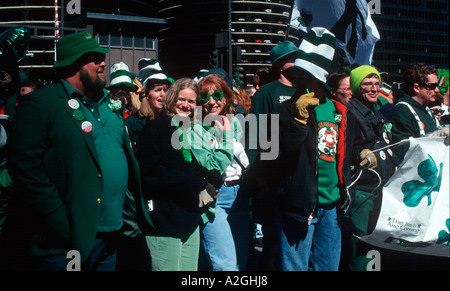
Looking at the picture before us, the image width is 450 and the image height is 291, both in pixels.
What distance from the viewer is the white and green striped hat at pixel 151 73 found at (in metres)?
4.93

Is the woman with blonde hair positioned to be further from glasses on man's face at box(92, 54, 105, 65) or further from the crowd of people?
glasses on man's face at box(92, 54, 105, 65)

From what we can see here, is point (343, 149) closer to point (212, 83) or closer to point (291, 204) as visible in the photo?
point (291, 204)

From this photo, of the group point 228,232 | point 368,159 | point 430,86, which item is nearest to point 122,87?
point 228,232

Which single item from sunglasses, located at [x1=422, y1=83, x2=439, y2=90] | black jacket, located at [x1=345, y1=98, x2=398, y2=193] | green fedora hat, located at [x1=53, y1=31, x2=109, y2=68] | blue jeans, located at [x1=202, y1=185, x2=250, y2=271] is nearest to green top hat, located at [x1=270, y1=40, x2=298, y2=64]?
black jacket, located at [x1=345, y1=98, x2=398, y2=193]

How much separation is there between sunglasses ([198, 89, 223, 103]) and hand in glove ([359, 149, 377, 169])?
1399 millimetres

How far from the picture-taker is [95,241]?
2.88 meters

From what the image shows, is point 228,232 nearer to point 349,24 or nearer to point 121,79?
point 121,79

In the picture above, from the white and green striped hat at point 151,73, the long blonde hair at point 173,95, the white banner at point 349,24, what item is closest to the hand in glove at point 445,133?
the white banner at point 349,24

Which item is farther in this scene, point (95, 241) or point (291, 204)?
point (291, 204)

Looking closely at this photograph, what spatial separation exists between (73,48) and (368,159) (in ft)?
8.64
